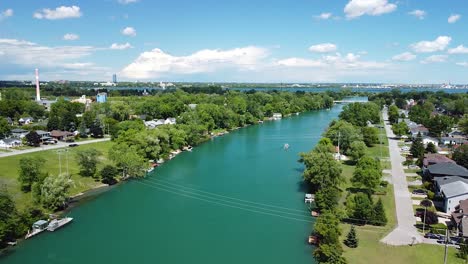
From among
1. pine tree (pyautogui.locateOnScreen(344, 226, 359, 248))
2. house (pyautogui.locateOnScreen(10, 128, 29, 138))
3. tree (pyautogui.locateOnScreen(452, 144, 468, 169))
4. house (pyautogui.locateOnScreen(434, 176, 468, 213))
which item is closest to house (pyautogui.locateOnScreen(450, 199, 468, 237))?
house (pyautogui.locateOnScreen(434, 176, 468, 213))

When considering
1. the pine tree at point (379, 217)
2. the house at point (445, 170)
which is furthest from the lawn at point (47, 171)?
the house at point (445, 170)

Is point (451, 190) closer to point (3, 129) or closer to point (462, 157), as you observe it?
point (462, 157)

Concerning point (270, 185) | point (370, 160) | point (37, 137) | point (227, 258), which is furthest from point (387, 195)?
point (37, 137)

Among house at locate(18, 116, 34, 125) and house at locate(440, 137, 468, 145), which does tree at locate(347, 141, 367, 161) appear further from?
house at locate(18, 116, 34, 125)

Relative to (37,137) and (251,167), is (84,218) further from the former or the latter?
(37,137)

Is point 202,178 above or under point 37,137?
under
